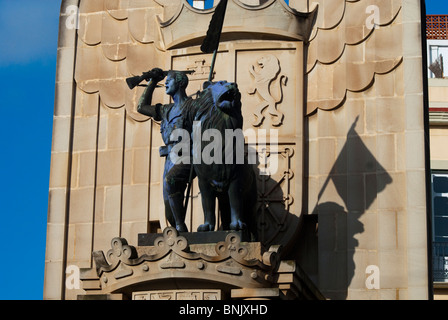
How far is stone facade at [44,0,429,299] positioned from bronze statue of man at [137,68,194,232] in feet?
5.79

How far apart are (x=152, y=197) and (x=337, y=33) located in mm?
3822

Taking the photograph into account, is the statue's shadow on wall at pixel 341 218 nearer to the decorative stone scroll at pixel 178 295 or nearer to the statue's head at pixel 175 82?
the statue's head at pixel 175 82

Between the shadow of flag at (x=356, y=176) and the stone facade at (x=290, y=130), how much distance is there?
0.07ft

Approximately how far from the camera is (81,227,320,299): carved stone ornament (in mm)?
17359

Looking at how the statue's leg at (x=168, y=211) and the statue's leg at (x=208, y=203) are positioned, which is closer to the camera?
the statue's leg at (x=208, y=203)

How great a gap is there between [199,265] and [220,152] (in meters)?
1.64

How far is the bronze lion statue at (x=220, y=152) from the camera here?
1806 centimetres

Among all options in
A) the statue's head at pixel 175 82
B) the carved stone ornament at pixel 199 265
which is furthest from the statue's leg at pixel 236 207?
the statue's head at pixel 175 82

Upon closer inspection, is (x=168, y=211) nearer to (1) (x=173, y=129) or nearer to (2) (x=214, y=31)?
(1) (x=173, y=129)

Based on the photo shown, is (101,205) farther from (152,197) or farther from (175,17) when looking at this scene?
(175,17)

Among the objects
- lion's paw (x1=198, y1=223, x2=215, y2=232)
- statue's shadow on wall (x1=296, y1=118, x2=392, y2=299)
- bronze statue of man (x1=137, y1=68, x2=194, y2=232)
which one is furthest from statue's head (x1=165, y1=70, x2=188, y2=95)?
statue's shadow on wall (x1=296, y1=118, x2=392, y2=299)

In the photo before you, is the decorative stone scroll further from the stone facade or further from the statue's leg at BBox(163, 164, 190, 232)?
the stone facade

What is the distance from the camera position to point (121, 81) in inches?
842
